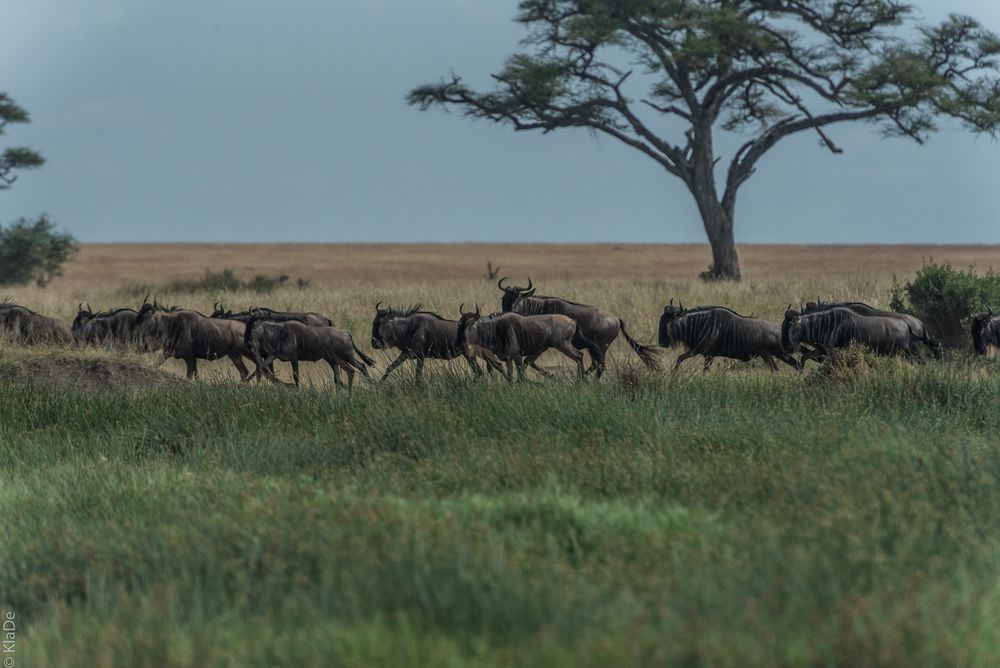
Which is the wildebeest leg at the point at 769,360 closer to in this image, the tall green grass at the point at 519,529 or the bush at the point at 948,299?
the tall green grass at the point at 519,529

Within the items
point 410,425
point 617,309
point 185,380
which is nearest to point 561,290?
point 617,309

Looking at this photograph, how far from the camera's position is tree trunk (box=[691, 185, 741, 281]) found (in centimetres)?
3469

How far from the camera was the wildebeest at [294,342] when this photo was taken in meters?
15.2

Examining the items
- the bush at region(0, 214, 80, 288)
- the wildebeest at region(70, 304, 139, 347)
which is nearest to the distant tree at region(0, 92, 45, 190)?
the bush at region(0, 214, 80, 288)

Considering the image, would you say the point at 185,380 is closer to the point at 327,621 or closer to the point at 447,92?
the point at 327,621

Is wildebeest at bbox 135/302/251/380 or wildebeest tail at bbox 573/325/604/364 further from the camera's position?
wildebeest at bbox 135/302/251/380

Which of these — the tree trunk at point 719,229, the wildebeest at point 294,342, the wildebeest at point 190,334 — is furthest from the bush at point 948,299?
the tree trunk at point 719,229

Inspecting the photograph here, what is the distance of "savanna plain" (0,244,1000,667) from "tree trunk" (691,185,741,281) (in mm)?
21808

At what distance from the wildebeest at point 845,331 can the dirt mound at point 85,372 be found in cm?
735

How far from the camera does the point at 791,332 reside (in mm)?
13680

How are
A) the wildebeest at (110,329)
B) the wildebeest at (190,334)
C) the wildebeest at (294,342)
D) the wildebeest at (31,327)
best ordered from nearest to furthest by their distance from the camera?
the wildebeest at (294,342), the wildebeest at (190,334), the wildebeest at (110,329), the wildebeest at (31,327)

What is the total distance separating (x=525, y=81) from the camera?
1380 inches

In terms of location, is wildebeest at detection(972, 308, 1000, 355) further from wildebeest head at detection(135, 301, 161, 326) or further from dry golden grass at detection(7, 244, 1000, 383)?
wildebeest head at detection(135, 301, 161, 326)

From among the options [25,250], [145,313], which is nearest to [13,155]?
[25,250]
